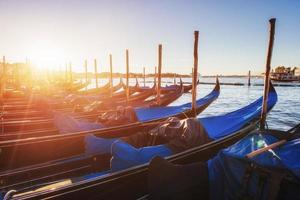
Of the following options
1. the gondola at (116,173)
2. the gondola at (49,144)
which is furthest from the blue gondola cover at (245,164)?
the gondola at (49,144)

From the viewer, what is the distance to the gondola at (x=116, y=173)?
2.78m

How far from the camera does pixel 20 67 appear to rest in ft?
89.9

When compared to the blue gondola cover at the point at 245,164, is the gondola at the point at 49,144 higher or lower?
lower

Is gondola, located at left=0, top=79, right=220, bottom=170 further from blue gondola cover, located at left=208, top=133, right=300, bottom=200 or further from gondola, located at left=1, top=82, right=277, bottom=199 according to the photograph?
blue gondola cover, located at left=208, top=133, right=300, bottom=200

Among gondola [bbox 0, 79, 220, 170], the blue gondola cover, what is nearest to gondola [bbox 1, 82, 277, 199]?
gondola [bbox 0, 79, 220, 170]

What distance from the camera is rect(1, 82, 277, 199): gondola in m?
2.78

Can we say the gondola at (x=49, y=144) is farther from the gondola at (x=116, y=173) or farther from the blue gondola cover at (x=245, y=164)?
the blue gondola cover at (x=245, y=164)

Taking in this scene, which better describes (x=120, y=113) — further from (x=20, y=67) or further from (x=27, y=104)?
(x=20, y=67)

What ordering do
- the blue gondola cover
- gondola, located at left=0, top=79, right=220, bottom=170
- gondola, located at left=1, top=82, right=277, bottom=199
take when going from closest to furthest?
1. the blue gondola cover
2. gondola, located at left=1, top=82, right=277, bottom=199
3. gondola, located at left=0, top=79, right=220, bottom=170

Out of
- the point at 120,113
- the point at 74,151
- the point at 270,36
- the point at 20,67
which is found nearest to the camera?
the point at 270,36

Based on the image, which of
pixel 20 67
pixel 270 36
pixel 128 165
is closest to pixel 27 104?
pixel 128 165

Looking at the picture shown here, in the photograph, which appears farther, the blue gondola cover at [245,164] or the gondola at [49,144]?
the gondola at [49,144]

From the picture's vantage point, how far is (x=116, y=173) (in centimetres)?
302

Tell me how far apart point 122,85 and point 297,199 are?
51.7ft
